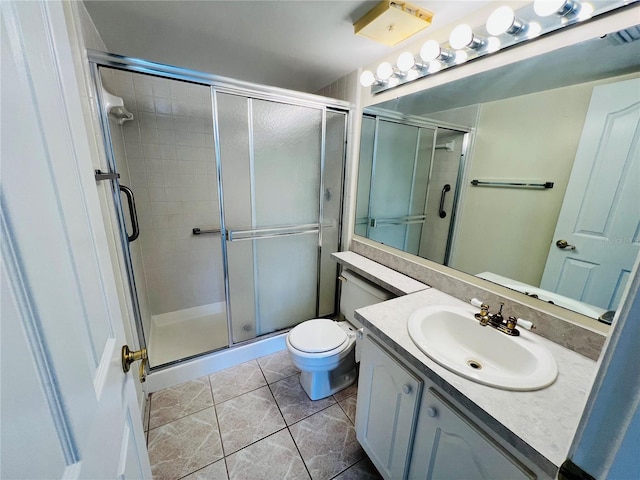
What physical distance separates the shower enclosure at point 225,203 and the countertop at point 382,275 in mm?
353

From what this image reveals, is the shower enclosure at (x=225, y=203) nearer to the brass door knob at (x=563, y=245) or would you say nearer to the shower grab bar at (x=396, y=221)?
the shower grab bar at (x=396, y=221)

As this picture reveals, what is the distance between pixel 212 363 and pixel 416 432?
1499mm

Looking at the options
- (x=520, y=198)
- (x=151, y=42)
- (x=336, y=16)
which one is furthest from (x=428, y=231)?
(x=151, y=42)

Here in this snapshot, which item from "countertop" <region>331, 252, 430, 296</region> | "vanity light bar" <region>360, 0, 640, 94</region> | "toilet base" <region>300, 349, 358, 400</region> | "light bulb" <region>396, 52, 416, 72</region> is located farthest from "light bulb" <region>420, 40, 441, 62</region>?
"toilet base" <region>300, 349, 358, 400</region>

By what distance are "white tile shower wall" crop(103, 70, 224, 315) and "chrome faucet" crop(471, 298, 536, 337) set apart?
2.27 metres

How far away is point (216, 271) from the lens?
8.62 ft

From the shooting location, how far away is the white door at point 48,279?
0.27m

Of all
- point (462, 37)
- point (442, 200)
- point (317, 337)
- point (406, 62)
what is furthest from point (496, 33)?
point (317, 337)

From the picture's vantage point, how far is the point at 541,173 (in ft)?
3.45

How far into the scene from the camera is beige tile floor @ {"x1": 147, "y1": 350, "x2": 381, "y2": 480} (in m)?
1.27

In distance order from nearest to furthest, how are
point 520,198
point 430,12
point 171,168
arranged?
point 520,198 → point 430,12 → point 171,168

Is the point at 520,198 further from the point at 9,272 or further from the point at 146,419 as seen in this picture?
the point at 146,419

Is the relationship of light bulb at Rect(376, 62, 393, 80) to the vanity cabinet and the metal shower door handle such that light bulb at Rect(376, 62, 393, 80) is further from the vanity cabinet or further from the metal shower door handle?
the vanity cabinet

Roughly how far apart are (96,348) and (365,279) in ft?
4.85
